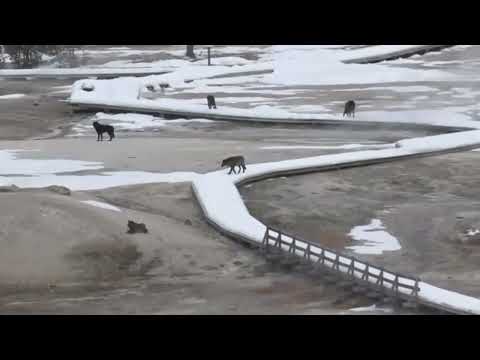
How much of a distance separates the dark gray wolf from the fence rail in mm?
2247

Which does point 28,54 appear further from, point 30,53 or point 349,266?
point 349,266

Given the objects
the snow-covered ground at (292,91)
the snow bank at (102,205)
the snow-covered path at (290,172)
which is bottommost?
the snow-covered ground at (292,91)

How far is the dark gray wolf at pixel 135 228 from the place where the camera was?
52.9 ft

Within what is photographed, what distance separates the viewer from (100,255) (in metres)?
15.0

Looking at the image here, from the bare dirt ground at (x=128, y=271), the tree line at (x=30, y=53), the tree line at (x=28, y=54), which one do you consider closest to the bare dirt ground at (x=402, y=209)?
the bare dirt ground at (x=128, y=271)

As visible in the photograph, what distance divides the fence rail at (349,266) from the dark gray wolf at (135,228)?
2247mm

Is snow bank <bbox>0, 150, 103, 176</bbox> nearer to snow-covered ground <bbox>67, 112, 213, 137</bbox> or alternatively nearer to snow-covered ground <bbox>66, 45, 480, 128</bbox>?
snow-covered ground <bbox>67, 112, 213, 137</bbox>

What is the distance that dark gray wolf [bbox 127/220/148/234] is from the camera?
16109 mm

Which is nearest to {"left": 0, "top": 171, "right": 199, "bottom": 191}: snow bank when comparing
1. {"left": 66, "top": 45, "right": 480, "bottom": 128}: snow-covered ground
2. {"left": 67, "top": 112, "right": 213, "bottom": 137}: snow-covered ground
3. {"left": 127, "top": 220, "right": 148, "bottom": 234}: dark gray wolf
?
{"left": 127, "top": 220, "right": 148, "bottom": 234}: dark gray wolf

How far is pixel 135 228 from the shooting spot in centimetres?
1616

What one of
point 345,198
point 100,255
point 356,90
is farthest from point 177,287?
point 356,90

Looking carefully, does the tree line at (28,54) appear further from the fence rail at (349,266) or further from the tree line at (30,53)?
the fence rail at (349,266)

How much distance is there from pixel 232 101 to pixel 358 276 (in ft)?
88.2
